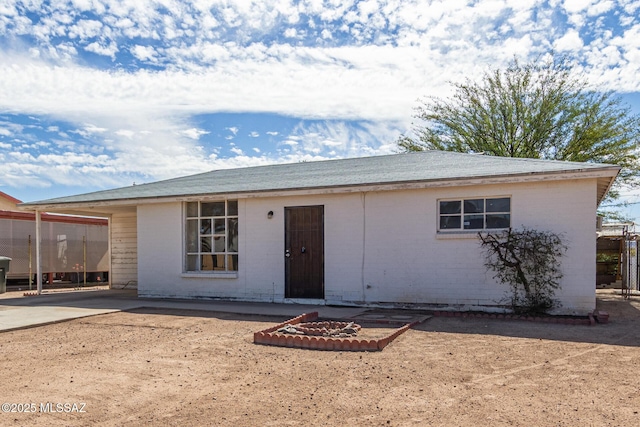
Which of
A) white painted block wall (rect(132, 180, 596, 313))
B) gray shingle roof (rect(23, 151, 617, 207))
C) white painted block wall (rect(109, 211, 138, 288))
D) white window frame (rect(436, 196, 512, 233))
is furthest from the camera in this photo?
white painted block wall (rect(109, 211, 138, 288))

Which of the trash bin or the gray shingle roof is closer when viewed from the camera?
the gray shingle roof

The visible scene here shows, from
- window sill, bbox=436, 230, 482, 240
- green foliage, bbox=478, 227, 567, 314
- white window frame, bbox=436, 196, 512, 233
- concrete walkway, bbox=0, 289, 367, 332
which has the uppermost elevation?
white window frame, bbox=436, 196, 512, 233

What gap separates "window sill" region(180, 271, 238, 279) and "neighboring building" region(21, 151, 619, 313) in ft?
0.11

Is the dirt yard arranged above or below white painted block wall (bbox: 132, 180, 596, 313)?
below

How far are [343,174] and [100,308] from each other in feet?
21.0

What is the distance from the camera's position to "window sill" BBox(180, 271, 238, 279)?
40.7 ft

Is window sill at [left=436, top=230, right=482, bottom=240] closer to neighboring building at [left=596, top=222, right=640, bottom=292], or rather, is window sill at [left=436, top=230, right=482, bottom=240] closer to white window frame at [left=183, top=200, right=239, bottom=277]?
white window frame at [left=183, top=200, right=239, bottom=277]

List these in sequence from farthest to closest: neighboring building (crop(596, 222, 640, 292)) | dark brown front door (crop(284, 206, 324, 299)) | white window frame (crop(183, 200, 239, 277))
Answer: neighboring building (crop(596, 222, 640, 292)) → white window frame (crop(183, 200, 239, 277)) → dark brown front door (crop(284, 206, 324, 299))

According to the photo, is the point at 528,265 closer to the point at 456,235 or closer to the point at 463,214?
the point at 456,235

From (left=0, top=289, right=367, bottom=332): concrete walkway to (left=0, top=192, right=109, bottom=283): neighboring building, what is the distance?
5735 millimetres

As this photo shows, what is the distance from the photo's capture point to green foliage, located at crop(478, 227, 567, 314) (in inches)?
368

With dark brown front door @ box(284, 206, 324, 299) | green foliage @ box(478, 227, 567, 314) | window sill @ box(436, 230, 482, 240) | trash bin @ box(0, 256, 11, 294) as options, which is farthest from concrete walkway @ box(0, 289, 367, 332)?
green foliage @ box(478, 227, 567, 314)

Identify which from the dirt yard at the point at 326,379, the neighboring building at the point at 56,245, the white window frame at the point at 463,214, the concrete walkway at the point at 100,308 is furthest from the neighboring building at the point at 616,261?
the neighboring building at the point at 56,245

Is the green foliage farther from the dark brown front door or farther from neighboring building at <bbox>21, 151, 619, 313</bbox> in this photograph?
the dark brown front door
